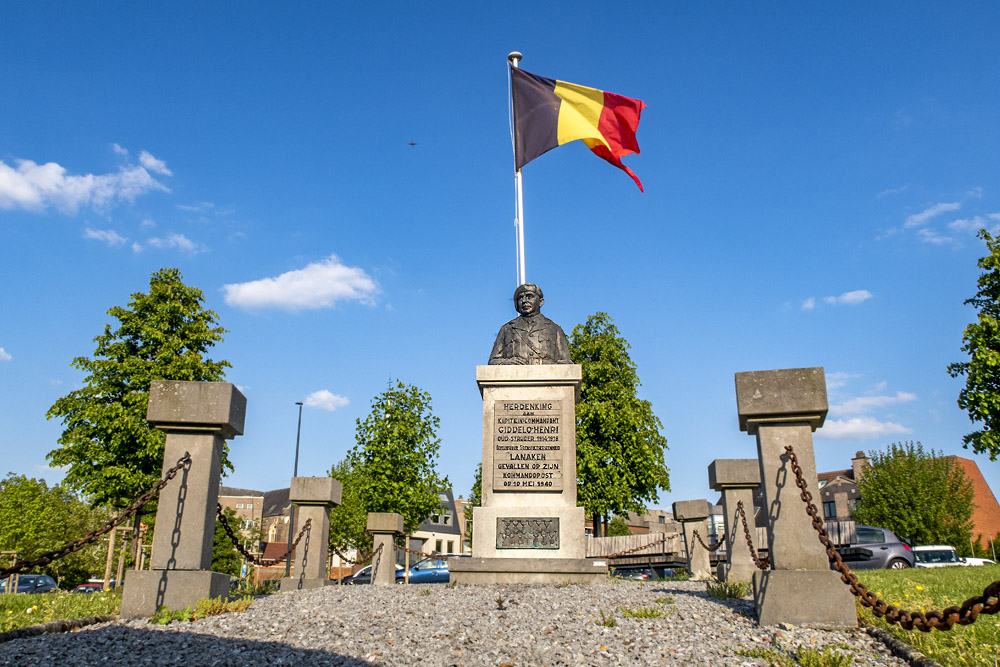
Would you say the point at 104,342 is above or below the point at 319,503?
above

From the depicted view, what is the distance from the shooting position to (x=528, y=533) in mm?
11445

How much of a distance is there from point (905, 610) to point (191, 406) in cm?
691

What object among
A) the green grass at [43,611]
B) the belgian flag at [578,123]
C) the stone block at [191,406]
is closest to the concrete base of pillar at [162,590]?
the green grass at [43,611]

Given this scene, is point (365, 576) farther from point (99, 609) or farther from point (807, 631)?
point (807, 631)

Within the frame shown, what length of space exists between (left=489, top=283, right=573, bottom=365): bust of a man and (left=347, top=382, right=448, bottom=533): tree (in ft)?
55.4

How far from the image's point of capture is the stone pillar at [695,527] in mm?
15484

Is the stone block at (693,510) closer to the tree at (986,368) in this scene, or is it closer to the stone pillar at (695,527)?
the stone pillar at (695,527)

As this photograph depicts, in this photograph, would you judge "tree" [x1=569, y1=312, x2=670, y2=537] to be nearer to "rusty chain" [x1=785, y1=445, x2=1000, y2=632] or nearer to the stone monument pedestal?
the stone monument pedestal

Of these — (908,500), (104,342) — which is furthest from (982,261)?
(104,342)

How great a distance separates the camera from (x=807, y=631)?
19.9ft

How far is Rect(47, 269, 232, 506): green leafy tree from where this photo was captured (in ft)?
75.8

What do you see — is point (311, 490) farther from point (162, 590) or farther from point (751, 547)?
point (751, 547)

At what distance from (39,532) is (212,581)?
33.8 m

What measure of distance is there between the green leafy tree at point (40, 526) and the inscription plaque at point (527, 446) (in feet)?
67.1
